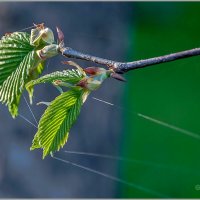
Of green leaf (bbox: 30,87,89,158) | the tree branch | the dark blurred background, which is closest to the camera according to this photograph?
the tree branch

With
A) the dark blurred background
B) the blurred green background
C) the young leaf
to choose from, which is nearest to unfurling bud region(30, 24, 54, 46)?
the young leaf

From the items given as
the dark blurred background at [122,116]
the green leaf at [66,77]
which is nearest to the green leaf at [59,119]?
the green leaf at [66,77]

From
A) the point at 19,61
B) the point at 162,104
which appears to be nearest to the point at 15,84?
the point at 19,61

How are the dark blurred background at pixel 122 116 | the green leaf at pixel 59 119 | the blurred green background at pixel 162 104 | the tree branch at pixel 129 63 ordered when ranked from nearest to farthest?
1. the tree branch at pixel 129 63
2. the green leaf at pixel 59 119
3. the dark blurred background at pixel 122 116
4. the blurred green background at pixel 162 104

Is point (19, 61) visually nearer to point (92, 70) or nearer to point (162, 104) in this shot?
point (92, 70)

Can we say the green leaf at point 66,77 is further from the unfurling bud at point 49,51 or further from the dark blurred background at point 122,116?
the dark blurred background at point 122,116

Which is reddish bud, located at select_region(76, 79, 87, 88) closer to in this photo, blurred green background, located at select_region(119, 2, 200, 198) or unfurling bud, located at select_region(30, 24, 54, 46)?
unfurling bud, located at select_region(30, 24, 54, 46)
